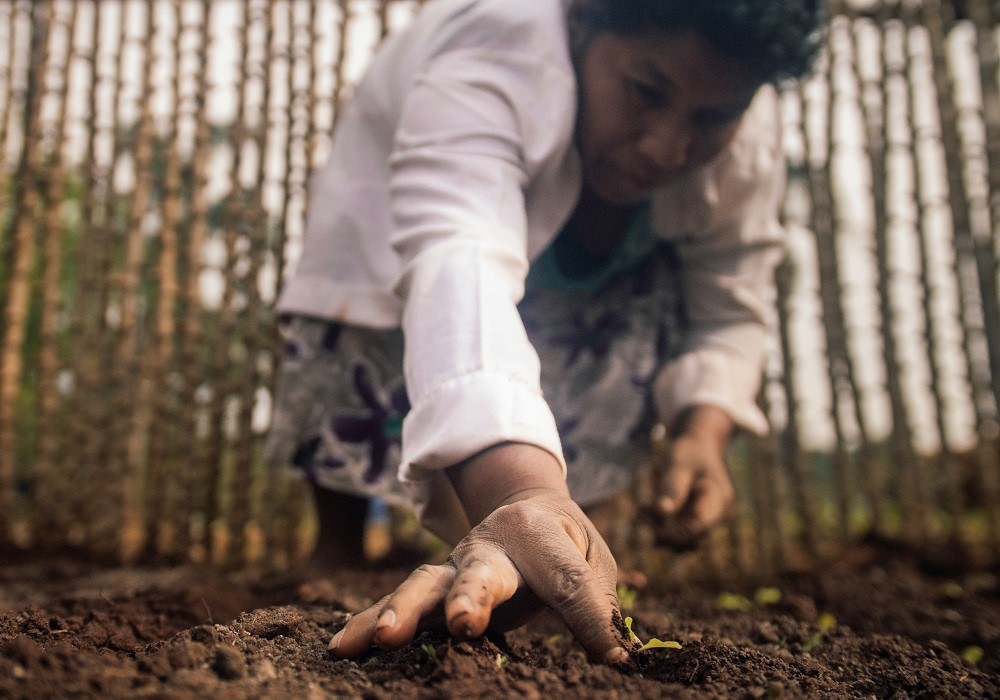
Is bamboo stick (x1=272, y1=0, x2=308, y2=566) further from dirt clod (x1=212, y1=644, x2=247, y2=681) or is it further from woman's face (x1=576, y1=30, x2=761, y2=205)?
dirt clod (x1=212, y1=644, x2=247, y2=681)

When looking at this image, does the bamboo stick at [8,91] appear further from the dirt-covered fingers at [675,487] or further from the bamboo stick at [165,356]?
the dirt-covered fingers at [675,487]

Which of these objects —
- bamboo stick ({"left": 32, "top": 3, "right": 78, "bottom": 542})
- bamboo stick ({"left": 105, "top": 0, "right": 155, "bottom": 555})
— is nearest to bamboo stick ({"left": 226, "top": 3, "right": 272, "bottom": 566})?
bamboo stick ({"left": 105, "top": 0, "right": 155, "bottom": 555})

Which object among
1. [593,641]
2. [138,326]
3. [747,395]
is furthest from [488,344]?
[138,326]

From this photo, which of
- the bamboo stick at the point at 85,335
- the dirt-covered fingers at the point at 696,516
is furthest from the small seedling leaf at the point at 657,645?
the bamboo stick at the point at 85,335

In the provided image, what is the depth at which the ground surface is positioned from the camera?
2.95 ft

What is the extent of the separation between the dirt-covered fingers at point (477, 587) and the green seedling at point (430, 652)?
0.13 ft

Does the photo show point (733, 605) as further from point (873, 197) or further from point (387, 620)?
point (873, 197)

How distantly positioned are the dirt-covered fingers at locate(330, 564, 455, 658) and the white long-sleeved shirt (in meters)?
0.20

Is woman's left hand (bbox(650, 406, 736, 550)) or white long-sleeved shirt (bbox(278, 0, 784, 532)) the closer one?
white long-sleeved shirt (bbox(278, 0, 784, 532))

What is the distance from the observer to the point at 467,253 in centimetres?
A: 131

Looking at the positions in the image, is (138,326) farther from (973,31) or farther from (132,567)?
(973,31)

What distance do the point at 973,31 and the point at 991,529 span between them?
184cm

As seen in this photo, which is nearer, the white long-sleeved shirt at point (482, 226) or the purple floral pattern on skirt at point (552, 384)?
the white long-sleeved shirt at point (482, 226)

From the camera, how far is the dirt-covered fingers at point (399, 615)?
91 cm
